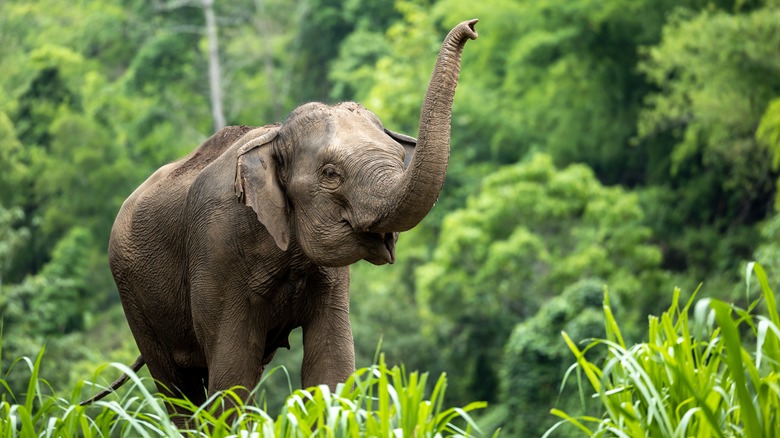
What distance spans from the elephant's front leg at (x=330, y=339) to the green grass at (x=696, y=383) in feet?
3.35

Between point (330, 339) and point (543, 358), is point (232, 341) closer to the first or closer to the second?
point (330, 339)

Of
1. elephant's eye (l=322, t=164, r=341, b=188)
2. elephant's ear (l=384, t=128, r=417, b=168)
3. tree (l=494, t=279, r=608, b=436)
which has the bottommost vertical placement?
tree (l=494, t=279, r=608, b=436)

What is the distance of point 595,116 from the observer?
36.8 metres

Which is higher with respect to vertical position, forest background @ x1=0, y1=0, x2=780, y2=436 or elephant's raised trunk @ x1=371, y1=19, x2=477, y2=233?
elephant's raised trunk @ x1=371, y1=19, x2=477, y2=233

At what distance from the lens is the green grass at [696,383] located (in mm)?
4961

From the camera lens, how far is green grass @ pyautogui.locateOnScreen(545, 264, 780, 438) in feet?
16.3

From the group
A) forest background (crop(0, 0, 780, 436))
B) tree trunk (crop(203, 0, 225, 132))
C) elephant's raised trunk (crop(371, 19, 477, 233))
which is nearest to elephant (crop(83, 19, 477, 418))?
elephant's raised trunk (crop(371, 19, 477, 233))

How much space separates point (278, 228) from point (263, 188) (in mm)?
156

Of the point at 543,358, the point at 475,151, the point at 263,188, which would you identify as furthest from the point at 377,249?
the point at 475,151

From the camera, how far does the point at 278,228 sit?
19.2 ft

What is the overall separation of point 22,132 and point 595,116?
1554 centimetres

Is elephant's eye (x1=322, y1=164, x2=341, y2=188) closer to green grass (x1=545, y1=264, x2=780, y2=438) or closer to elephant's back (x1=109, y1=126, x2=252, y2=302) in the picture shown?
elephant's back (x1=109, y1=126, x2=252, y2=302)

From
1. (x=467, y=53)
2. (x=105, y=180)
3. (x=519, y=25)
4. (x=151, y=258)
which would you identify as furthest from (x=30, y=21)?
(x=151, y=258)

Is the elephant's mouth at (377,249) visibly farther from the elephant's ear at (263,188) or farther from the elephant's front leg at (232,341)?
the elephant's front leg at (232,341)
